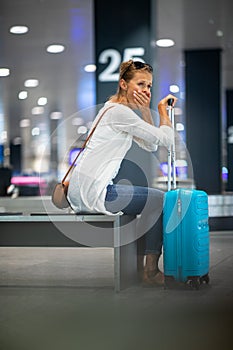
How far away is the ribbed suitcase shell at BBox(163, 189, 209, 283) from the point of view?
3.58 metres

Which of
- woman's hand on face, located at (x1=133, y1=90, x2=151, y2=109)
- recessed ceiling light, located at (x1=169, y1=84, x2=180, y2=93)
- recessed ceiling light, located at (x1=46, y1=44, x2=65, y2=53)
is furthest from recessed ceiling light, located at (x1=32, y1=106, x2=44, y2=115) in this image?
woman's hand on face, located at (x1=133, y1=90, x2=151, y2=109)

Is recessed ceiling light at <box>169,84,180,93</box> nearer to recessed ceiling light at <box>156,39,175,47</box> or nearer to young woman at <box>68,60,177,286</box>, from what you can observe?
recessed ceiling light at <box>156,39,175,47</box>

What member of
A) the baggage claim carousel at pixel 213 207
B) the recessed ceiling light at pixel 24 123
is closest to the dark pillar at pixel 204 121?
the baggage claim carousel at pixel 213 207

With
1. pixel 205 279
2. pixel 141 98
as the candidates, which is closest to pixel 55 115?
pixel 141 98

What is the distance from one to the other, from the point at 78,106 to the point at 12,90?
17.5 feet

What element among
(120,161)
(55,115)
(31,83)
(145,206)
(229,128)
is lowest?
(145,206)

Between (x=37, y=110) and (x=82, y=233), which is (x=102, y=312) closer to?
(x=82, y=233)

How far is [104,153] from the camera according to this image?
3605 millimetres

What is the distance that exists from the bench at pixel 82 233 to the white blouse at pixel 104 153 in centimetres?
9

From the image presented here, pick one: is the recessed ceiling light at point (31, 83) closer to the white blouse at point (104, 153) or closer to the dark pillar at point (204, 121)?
the dark pillar at point (204, 121)

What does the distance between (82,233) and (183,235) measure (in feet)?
1.87

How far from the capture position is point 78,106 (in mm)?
22500

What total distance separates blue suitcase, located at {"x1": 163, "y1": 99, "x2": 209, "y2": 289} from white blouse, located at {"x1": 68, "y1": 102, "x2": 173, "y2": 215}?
12.9 inches

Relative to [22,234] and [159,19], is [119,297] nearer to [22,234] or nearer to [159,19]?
[22,234]
